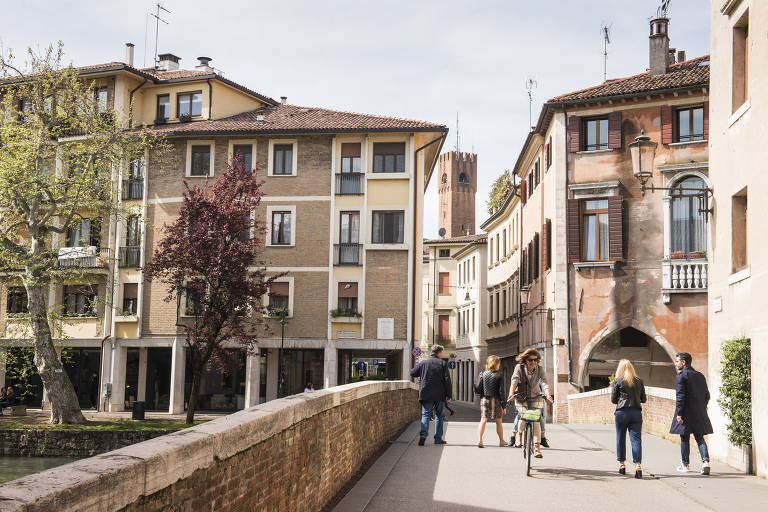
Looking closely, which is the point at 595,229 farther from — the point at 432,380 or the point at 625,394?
the point at 625,394

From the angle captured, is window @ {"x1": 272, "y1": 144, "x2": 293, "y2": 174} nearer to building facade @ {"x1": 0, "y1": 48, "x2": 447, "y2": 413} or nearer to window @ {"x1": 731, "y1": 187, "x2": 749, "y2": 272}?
building facade @ {"x1": 0, "y1": 48, "x2": 447, "y2": 413}

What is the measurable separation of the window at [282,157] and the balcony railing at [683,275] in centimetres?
1773

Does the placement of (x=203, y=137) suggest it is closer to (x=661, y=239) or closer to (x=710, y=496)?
(x=661, y=239)

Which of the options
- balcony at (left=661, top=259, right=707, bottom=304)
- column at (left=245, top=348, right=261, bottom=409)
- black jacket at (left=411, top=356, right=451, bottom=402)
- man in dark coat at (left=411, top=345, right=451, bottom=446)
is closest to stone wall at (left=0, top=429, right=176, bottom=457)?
column at (left=245, top=348, right=261, bottom=409)

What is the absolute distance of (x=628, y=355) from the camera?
30375 mm

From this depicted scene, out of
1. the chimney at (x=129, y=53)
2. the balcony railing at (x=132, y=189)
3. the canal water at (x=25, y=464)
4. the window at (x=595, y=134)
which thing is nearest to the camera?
the canal water at (x=25, y=464)

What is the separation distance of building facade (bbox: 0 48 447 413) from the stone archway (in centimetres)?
928

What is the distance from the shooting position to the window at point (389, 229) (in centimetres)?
3812

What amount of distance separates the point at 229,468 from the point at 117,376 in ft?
119

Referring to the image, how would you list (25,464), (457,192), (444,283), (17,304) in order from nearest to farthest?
(25,464) < (17,304) < (444,283) < (457,192)

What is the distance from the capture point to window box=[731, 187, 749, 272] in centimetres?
1385

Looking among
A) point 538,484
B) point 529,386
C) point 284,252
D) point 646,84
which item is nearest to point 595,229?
point 646,84

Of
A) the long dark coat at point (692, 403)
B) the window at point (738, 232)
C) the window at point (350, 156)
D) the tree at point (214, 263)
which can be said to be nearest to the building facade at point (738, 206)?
the window at point (738, 232)

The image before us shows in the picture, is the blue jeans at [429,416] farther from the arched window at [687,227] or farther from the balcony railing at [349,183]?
the balcony railing at [349,183]
